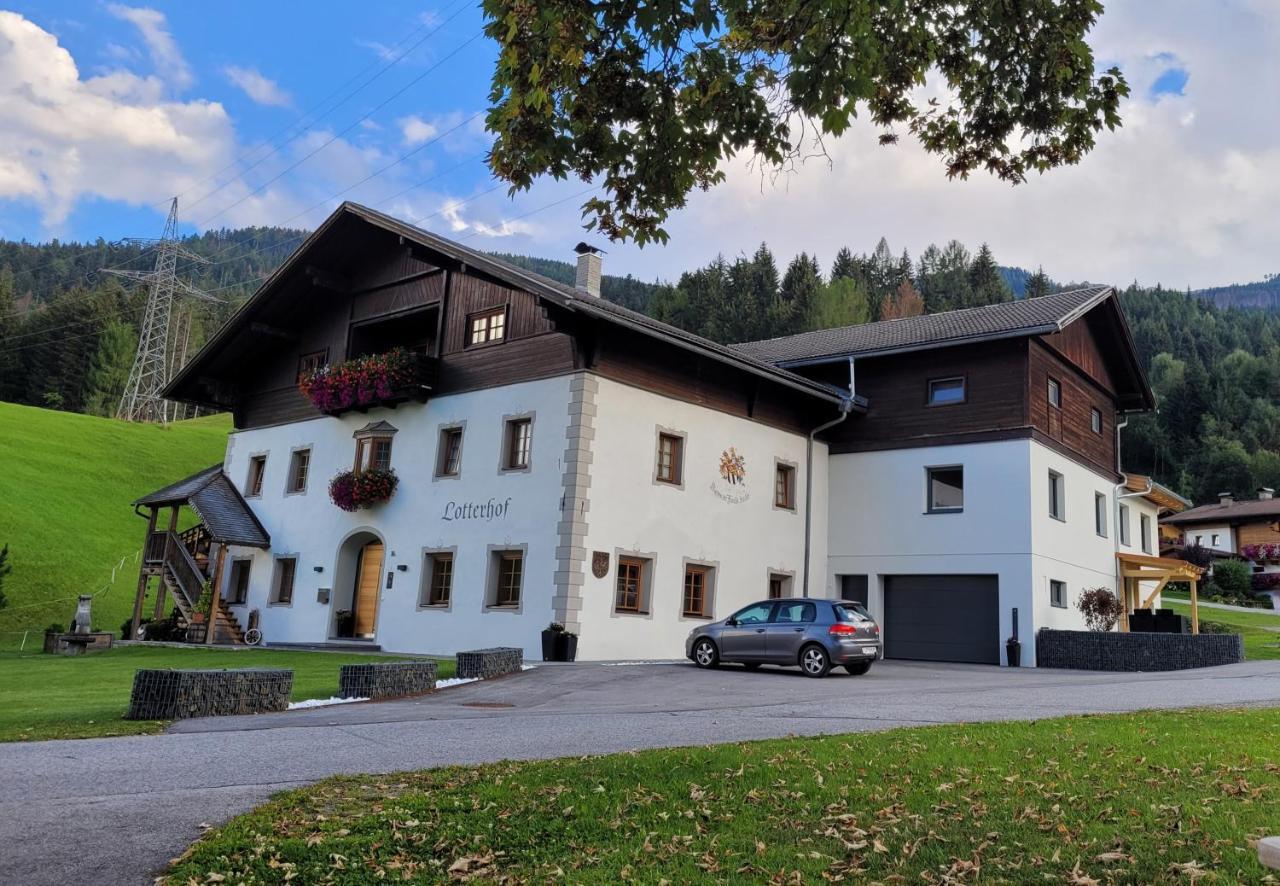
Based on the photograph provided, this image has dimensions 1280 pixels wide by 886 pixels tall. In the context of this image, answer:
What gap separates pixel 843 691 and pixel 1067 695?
3.00m

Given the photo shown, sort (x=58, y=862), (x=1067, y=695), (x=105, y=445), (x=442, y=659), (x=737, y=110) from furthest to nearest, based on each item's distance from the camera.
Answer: (x=105, y=445), (x=442, y=659), (x=1067, y=695), (x=737, y=110), (x=58, y=862)

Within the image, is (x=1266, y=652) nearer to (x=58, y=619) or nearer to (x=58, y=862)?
(x=58, y=862)

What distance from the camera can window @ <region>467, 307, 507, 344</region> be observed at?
23.4 m

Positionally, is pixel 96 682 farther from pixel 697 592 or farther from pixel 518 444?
pixel 697 592

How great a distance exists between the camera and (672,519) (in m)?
22.4

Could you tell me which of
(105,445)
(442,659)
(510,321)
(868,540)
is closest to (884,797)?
(442,659)

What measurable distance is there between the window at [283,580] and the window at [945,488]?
16341mm

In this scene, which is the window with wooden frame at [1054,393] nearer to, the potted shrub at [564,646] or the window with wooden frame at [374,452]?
the potted shrub at [564,646]

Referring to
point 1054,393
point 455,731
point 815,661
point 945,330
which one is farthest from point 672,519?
point 455,731

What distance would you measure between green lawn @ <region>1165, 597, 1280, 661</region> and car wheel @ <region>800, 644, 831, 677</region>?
11561 millimetres

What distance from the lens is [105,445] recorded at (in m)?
52.1

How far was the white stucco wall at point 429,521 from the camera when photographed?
69.3ft

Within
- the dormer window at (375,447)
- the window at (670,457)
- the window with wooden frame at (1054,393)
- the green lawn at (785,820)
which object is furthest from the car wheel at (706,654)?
the window with wooden frame at (1054,393)

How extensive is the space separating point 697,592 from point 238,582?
534 inches
